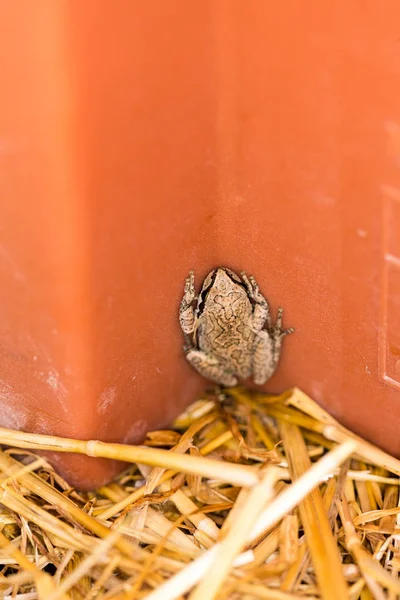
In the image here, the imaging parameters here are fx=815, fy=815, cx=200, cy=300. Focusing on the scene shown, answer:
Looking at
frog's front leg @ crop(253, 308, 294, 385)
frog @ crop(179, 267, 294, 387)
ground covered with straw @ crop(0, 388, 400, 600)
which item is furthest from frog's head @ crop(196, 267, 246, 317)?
ground covered with straw @ crop(0, 388, 400, 600)

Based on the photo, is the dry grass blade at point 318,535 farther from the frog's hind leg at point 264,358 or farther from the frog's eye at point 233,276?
the frog's eye at point 233,276

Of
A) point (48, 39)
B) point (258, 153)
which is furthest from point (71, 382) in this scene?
point (48, 39)

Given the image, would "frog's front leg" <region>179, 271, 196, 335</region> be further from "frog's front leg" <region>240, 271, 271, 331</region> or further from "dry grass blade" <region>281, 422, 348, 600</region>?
"dry grass blade" <region>281, 422, 348, 600</region>

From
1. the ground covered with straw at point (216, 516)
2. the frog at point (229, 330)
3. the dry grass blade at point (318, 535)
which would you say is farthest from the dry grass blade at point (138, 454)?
the frog at point (229, 330)

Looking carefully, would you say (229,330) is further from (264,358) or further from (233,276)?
(233,276)

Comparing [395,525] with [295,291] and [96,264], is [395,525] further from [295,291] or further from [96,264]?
[96,264]

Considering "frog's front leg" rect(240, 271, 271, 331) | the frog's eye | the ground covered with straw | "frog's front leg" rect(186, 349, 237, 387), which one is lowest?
the ground covered with straw
